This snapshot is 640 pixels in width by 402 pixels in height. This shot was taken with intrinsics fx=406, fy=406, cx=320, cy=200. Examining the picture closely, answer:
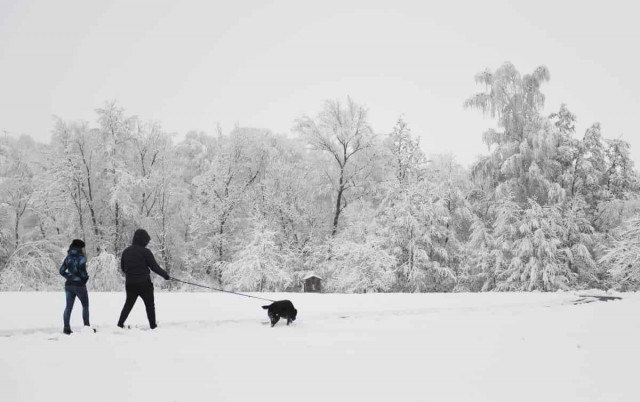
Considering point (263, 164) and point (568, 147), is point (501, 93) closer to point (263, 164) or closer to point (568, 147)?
point (568, 147)

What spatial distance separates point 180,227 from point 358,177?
12913 millimetres

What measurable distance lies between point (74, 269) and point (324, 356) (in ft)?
16.9

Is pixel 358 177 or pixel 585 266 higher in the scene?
pixel 358 177

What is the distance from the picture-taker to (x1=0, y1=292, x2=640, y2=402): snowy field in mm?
4273

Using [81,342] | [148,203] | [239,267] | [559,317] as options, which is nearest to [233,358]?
[81,342]

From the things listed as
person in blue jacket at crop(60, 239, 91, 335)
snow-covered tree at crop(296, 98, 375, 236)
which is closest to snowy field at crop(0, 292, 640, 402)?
person in blue jacket at crop(60, 239, 91, 335)

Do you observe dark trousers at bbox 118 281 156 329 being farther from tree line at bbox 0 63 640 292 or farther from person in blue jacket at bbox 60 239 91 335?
tree line at bbox 0 63 640 292

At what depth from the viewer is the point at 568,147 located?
2098cm

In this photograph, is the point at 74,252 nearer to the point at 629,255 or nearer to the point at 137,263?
the point at 137,263

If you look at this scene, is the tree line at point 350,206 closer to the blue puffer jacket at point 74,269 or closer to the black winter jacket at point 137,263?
the black winter jacket at point 137,263

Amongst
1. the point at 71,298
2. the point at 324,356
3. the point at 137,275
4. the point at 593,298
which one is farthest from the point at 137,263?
the point at 593,298

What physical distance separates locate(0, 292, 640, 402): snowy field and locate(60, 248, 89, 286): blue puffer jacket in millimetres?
953

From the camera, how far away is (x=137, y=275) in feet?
25.6

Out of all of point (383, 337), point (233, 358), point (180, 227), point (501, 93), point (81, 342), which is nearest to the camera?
point (233, 358)
